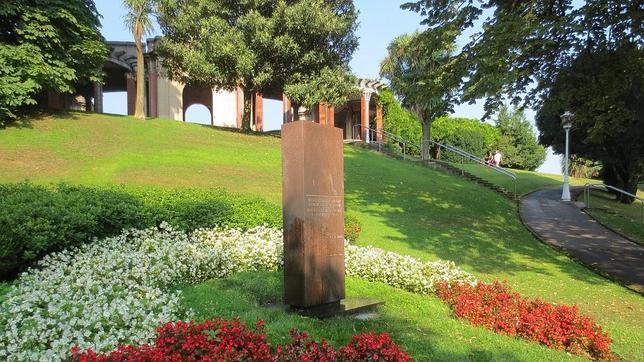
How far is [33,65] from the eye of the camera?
20547mm

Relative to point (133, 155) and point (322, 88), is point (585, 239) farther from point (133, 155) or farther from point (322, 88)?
point (133, 155)

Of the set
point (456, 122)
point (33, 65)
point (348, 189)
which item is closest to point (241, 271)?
point (348, 189)

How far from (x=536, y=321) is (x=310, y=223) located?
3213 mm

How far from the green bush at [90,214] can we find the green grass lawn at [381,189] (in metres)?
3.41

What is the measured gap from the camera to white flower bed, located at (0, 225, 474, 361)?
4.81 m

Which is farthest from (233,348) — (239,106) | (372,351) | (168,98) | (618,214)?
(168,98)

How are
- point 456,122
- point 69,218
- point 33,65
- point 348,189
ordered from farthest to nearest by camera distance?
point 456,122 → point 33,65 → point 348,189 → point 69,218

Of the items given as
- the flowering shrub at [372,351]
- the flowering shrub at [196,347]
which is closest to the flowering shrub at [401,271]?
the flowering shrub at [372,351]

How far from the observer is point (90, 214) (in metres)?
7.95

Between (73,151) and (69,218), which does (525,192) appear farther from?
(69,218)

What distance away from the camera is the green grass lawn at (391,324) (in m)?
5.39

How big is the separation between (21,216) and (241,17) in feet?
65.5

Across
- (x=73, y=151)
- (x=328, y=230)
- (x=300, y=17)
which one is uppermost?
(x=300, y=17)

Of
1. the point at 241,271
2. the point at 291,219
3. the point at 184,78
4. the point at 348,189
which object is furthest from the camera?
the point at 184,78
